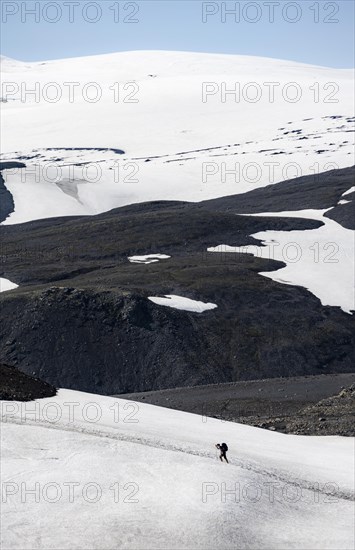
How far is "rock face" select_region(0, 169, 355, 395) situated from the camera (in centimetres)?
5978

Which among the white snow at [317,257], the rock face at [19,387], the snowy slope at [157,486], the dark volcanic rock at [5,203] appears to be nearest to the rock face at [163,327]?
the white snow at [317,257]

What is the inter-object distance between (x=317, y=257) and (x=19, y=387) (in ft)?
178

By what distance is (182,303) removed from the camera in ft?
231

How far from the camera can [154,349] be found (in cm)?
6209

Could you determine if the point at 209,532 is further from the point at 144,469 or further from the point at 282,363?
the point at 282,363

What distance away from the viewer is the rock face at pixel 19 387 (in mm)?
37094

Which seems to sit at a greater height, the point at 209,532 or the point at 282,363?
the point at 209,532

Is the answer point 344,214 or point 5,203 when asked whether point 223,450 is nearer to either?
point 344,214

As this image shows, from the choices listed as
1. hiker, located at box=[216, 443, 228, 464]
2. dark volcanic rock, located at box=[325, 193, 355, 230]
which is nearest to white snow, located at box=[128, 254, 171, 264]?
dark volcanic rock, located at box=[325, 193, 355, 230]

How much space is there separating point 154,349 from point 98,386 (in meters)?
6.08

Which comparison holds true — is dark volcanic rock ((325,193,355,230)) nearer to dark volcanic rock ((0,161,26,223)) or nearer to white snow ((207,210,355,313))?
white snow ((207,210,355,313))

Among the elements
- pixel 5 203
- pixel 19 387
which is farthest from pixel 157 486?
pixel 5 203

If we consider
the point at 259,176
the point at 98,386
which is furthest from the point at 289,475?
the point at 259,176

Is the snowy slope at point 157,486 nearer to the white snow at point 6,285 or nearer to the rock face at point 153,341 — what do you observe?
the rock face at point 153,341
